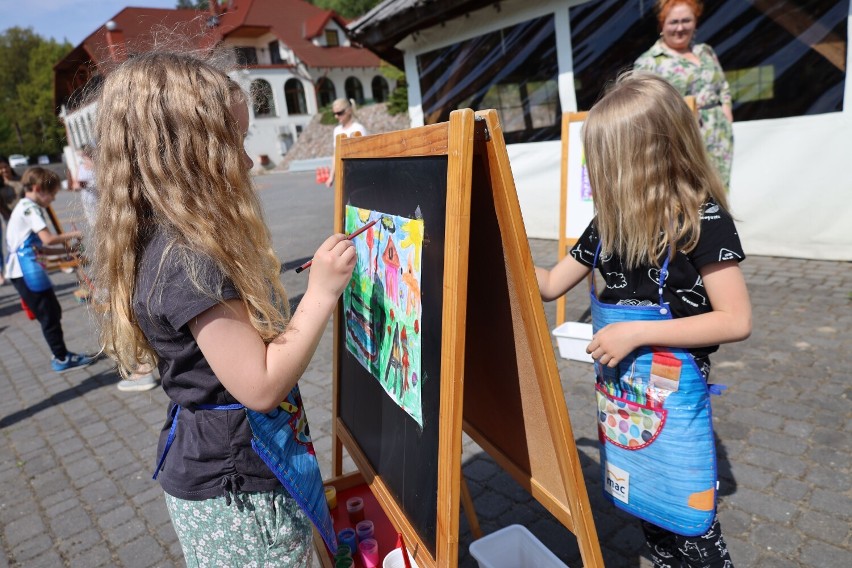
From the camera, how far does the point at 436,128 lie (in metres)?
1.34

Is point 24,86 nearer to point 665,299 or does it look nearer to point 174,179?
point 174,179

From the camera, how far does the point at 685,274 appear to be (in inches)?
63.3

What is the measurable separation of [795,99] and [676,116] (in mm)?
4893

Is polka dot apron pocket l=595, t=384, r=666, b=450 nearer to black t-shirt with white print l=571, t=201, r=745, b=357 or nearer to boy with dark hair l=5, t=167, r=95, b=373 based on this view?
black t-shirt with white print l=571, t=201, r=745, b=357

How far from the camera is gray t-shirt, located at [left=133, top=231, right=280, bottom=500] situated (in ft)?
4.12

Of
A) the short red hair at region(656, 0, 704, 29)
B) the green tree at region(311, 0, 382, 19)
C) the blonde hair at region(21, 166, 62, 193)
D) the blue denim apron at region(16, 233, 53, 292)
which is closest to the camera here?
→ the short red hair at region(656, 0, 704, 29)

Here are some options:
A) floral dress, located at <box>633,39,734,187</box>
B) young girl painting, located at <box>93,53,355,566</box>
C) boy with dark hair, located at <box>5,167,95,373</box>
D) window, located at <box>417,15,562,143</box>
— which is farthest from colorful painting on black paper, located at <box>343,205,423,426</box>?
window, located at <box>417,15,562,143</box>

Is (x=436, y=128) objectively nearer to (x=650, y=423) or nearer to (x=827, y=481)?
(x=650, y=423)

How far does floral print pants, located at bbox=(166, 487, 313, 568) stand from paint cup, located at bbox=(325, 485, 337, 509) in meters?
0.71

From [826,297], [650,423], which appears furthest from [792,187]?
[650,423]

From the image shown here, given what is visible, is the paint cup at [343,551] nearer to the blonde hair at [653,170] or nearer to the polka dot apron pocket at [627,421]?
the polka dot apron pocket at [627,421]

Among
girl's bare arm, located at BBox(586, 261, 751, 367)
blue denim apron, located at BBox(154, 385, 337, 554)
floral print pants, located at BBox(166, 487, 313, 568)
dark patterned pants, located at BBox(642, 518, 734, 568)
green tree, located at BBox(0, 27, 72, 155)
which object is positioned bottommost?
dark patterned pants, located at BBox(642, 518, 734, 568)

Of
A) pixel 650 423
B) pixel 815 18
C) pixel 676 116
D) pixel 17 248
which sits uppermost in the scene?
pixel 815 18

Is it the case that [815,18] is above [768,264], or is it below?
above
